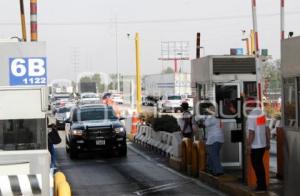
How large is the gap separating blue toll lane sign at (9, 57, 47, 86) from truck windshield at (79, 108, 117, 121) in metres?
9.18

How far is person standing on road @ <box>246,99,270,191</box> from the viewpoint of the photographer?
40.7ft

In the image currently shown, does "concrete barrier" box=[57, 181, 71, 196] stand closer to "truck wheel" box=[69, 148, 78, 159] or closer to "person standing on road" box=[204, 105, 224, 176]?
"person standing on road" box=[204, 105, 224, 176]

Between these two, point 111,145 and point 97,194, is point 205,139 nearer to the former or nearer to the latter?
point 97,194

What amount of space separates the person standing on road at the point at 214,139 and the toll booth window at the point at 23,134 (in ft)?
20.2

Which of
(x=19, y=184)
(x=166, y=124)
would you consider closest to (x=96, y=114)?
(x=166, y=124)

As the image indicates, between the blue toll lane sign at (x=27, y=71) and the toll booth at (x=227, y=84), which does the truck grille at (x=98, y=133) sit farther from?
the blue toll lane sign at (x=27, y=71)

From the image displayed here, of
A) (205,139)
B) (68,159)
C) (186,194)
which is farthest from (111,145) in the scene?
(186,194)

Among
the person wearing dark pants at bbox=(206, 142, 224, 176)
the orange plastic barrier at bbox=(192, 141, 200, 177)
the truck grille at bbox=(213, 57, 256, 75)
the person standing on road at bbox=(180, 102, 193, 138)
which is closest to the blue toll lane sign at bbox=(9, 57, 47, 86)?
the person wearing dark pants at bbox=(206, 142, 224, 176)

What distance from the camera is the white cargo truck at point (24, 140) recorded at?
370 inches

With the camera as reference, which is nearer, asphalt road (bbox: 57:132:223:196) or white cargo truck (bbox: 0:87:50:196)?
white cargo truck (bbox: 0:87:50:196)

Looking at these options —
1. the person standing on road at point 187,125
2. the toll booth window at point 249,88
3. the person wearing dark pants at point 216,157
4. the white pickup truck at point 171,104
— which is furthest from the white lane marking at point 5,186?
the white pickup truck at point 171,104

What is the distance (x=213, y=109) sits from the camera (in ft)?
49.9

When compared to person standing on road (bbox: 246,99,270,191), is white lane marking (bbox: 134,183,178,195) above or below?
below

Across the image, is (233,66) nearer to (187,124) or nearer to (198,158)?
(198,158)
